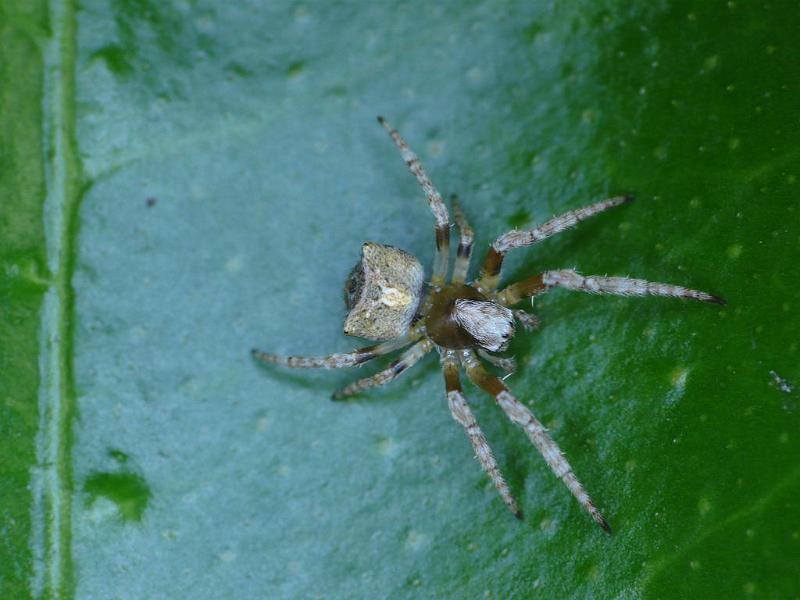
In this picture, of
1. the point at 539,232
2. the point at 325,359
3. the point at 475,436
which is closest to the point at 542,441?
the point at 475,436

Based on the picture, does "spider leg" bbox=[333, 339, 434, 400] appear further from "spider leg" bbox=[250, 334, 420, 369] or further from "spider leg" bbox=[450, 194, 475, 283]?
"spider leg" bbox=[450, 194, 475, 283]

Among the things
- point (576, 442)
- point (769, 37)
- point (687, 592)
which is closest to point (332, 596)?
→ point (576, 442)

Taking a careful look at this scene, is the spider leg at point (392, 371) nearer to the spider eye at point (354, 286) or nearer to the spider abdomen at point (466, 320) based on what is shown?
the spider abdomen at point (466, 320)

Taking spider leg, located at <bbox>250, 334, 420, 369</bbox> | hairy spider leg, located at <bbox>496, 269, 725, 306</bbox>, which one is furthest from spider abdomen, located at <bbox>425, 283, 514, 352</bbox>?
spider leg, located at <bbox>250, 334, 420, 369</bbox>

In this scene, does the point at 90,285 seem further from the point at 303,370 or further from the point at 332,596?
the point at 332,596

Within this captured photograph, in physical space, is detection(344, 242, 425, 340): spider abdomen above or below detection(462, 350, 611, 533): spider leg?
above

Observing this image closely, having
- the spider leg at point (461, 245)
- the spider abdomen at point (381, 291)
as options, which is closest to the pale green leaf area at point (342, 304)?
the spider leg at point (461, 245)

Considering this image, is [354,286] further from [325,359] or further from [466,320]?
[466,320]

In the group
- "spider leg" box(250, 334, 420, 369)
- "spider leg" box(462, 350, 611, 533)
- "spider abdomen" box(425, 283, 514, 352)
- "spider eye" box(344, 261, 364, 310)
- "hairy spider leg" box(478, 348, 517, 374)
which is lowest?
"spider leg" box(462, 350, 611, 533)
